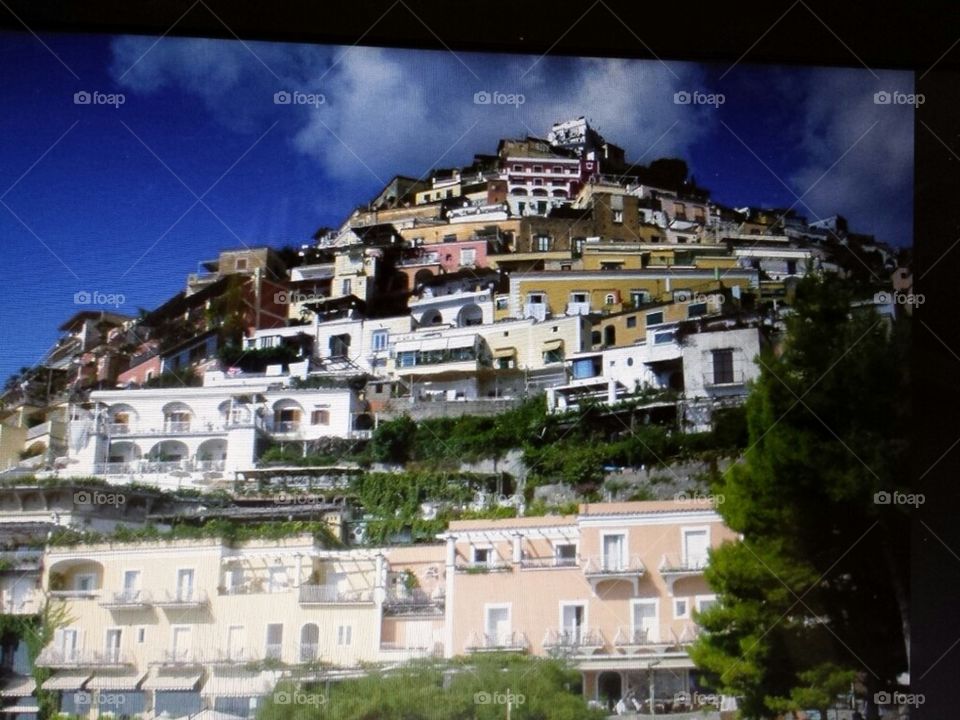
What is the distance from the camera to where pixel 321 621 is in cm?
296

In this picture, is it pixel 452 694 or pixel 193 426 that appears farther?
pixel 193 426

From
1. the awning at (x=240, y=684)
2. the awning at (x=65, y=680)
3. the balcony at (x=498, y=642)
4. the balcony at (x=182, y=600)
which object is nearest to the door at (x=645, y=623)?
the balcony at (x=498, y=642)

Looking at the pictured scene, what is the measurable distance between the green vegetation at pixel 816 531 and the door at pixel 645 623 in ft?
0.35

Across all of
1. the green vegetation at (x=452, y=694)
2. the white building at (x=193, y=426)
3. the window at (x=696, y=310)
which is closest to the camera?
the green vegetation at (x=452, y=694)

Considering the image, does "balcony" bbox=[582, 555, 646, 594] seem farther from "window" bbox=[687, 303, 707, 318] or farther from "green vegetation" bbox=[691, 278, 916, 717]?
"window" bbox=[687, 303, 707, 318]

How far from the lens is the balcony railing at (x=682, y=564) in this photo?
9.72ft

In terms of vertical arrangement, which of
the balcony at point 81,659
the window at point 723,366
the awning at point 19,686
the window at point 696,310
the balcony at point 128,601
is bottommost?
the awning at point 19,686

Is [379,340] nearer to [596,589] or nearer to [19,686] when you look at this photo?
[596,589]

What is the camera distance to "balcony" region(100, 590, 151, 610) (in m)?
2.96

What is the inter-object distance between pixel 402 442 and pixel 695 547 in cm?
77

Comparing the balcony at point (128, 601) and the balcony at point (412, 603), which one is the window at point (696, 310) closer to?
the balcony at point (412, 603)

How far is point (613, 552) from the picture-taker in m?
2.99

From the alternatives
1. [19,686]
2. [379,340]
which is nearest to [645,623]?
[379,340]

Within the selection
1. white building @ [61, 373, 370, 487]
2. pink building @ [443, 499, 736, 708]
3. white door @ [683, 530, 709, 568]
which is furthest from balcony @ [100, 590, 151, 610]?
white door @ [683, 530, 709, 568]
